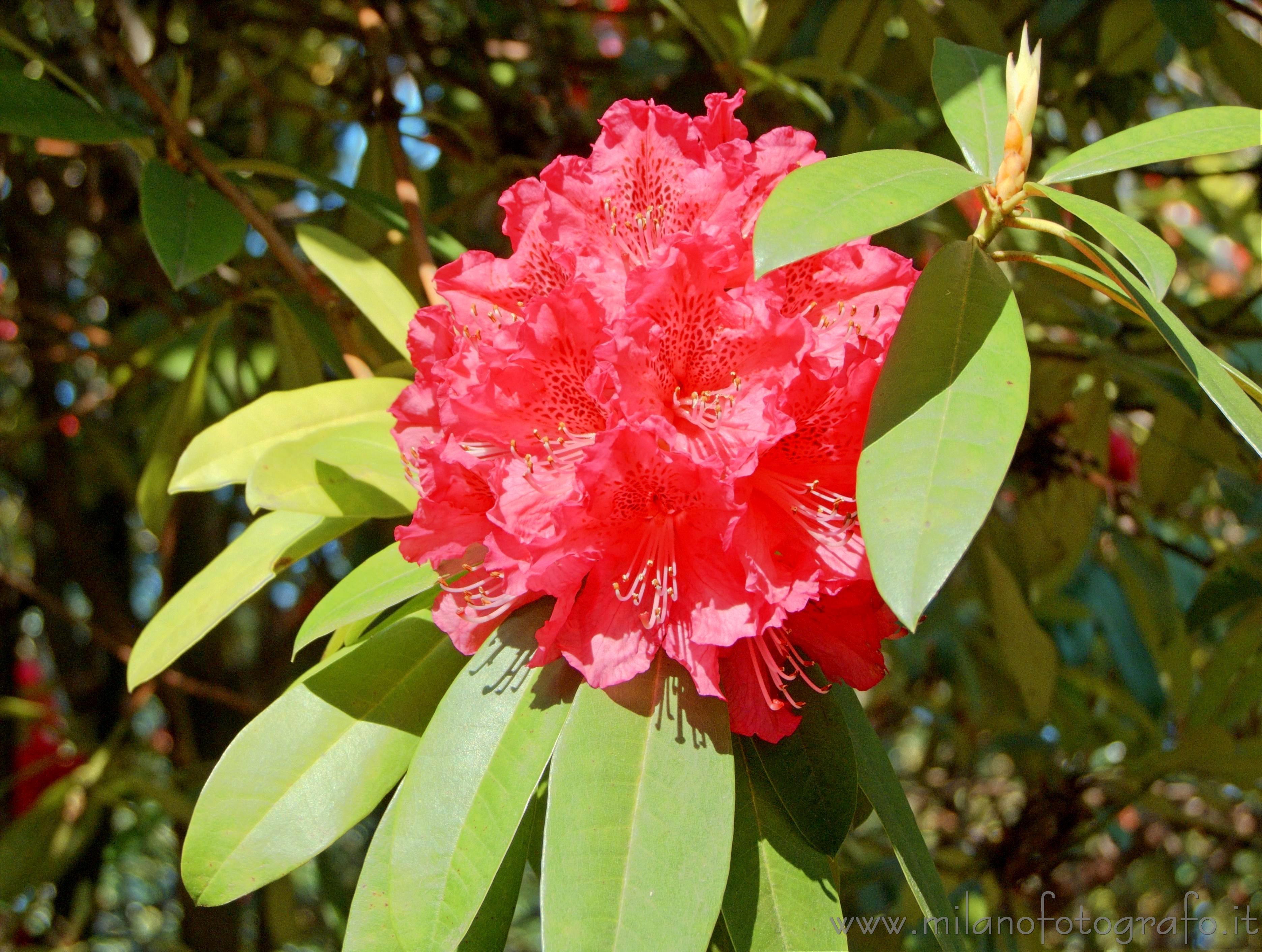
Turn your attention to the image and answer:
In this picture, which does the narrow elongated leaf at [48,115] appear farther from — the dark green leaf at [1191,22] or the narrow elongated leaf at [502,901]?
the dark green leaf at [1191,22]

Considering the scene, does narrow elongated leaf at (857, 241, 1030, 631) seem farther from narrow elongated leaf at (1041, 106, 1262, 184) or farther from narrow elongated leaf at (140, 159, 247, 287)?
narrow elongated leaf at (140, 159, 247, 287)

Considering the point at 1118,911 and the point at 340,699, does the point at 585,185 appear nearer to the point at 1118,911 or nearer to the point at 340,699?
the point at 340,699

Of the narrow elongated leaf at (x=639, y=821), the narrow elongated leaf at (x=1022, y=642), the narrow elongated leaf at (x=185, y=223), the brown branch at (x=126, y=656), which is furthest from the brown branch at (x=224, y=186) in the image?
the narrow elongated leaf at (x=1022, y=642)

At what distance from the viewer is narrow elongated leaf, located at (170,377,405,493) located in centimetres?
89

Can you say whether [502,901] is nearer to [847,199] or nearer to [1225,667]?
[847,199]

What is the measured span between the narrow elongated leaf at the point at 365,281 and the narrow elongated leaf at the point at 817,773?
0.49 meters

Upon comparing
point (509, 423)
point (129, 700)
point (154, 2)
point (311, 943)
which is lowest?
point (311, 943)

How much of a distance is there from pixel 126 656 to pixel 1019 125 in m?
1.53

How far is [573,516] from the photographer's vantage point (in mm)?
707

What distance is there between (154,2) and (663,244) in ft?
5.43

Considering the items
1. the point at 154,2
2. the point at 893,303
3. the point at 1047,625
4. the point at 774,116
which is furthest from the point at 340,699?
the point at 154,2

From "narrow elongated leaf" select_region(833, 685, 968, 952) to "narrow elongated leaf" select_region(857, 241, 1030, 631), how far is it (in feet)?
0.86

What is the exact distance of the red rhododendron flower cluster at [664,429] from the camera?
2.31 ft

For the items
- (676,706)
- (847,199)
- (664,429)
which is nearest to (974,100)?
(847,199)
